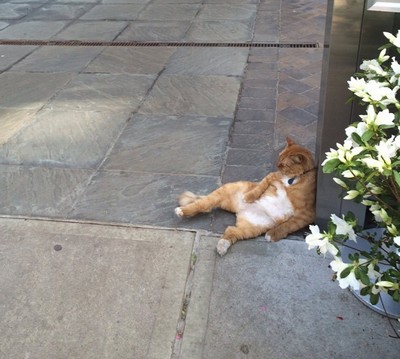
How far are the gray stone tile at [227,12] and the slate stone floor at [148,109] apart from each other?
3cm

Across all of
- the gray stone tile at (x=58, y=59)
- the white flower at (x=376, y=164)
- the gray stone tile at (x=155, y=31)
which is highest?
the white flower at (x=376, y=164)

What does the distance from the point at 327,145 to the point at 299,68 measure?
271 cm

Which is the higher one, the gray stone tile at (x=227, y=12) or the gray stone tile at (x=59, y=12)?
Answer: the gray stone tile at (x=59, y=12)

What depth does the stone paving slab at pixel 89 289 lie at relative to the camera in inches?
89.4

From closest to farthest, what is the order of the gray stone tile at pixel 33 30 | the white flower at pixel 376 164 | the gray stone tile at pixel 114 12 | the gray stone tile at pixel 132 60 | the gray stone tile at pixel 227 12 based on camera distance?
the white flower at pixel 376 164 < the gray stone tile at pixel 132 60 < the gray stone tile at pixel 33 30 < the gray stone tile at pixel 227 12 < the gray stone tile at pixel 114 12

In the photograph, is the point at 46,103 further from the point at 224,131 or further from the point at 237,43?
the point at 237,43

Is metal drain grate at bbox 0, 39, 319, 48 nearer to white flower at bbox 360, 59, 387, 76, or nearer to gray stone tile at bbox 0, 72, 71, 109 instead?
gray stone tile at bbox 0, 72, 71, 109

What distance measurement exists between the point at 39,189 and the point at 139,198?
76cm

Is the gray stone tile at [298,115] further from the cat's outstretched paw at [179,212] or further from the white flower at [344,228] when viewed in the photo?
the white flower at [344,228]

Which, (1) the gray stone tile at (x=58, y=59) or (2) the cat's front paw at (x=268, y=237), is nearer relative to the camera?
(2) the cat's front paw at (x=268, y=237)

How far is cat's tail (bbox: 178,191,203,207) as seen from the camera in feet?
9.93

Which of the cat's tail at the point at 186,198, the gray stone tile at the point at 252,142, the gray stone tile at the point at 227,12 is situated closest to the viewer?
the cat's tail at the point at 186,198

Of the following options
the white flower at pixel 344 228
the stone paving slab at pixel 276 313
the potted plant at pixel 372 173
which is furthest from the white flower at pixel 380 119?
the stone paving slab at pixel 276 313

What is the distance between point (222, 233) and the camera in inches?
113
